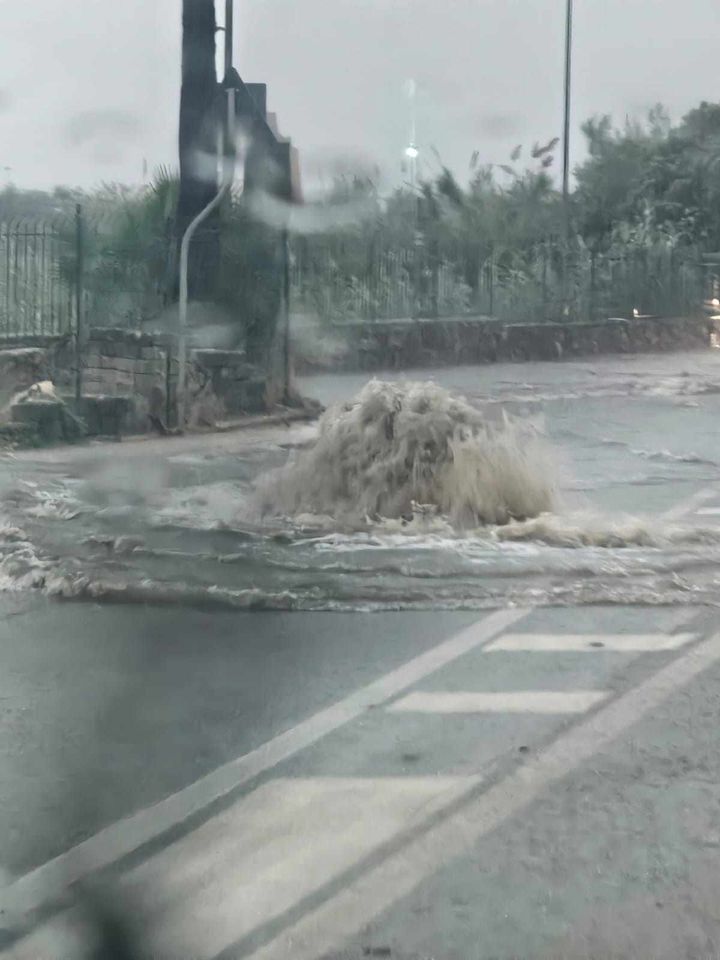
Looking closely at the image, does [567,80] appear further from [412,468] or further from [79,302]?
[79,302]

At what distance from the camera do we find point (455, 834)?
11.4 feet

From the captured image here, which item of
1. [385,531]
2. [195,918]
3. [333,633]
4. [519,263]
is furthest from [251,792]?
[519,263]

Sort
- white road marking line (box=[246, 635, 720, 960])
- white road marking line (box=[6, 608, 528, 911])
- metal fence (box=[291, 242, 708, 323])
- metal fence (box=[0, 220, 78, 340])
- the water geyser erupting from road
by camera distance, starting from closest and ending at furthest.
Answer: white road marking line (box=[246, 635, 720, 960]) < white road marking line (box=[6, 608, 528, 911]) < the water geyser erupting from road < metal fence (box=[291, 242, 708, 323]) < metal fence (box=[0, 220, 78, 340])

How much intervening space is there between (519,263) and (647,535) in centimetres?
165

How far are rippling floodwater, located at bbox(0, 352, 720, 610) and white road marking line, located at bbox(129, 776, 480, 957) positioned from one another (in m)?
2.26

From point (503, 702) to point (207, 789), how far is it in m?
1.13

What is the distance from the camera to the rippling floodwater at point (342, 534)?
6320 mm

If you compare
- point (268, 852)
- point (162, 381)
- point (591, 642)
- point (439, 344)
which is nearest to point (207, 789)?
point (268, 852)

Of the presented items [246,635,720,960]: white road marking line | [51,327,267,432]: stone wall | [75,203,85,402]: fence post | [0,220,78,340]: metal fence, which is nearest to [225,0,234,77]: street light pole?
[246,635,720,960]: white road marking line

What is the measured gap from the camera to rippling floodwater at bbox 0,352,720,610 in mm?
6320

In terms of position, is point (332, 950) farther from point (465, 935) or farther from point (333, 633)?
point (333, 633)

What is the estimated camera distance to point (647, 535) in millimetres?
7492

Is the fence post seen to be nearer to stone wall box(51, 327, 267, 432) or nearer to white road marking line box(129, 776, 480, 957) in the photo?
stone wall box(51, 327, 267, 432)

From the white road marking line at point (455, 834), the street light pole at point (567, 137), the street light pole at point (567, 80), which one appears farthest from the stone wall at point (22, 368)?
the white road marking line at point (455, 834)
